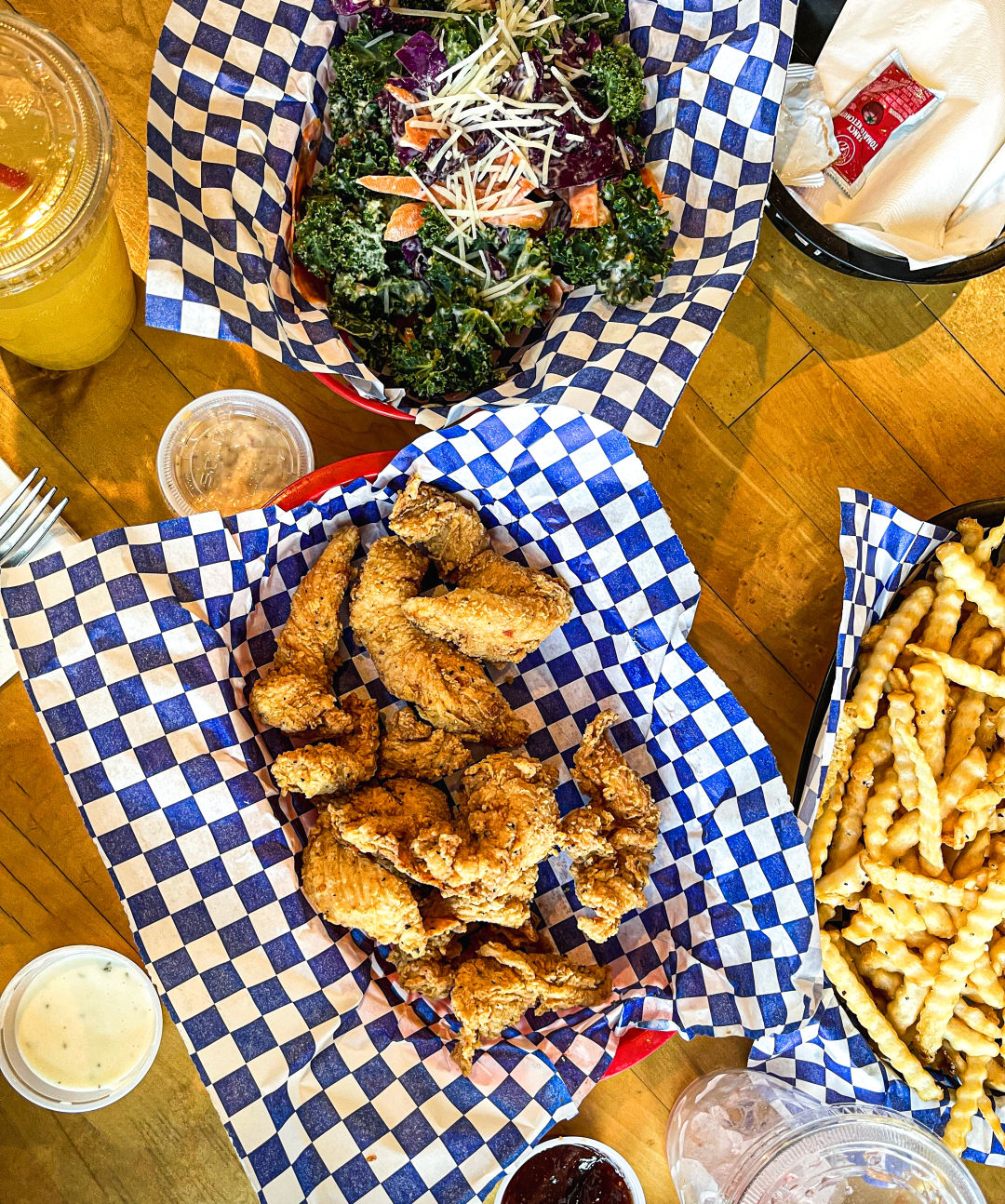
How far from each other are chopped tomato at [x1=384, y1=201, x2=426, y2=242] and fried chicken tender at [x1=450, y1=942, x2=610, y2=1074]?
166 centimetres

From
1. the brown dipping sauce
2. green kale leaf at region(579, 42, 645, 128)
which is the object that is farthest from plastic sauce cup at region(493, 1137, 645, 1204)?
green kale leaf at region(579, 42, 645, 128)

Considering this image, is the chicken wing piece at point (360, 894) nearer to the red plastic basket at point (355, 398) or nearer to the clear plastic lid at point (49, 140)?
the red plastic basket at point (355, 398)

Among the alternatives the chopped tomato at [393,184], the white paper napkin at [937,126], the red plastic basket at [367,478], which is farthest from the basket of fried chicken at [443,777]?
the white paper napkin at [937,126]

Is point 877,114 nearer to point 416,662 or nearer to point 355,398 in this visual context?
point 355,398

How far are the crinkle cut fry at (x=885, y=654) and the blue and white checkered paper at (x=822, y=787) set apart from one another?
0.04 m

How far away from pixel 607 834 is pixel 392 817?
51cm

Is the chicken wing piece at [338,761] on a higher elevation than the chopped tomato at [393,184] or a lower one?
lower

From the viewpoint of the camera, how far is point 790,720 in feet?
8.77

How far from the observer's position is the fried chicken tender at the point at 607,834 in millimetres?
2229

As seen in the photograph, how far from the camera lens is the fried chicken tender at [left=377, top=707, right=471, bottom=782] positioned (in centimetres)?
233

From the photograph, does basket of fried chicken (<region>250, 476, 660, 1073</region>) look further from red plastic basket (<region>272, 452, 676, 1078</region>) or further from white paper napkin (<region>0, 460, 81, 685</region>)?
A: white paper napkin (<region>0, 460, 81, 685</region>)

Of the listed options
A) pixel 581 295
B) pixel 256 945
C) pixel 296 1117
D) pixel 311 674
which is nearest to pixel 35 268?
pixel 311 674

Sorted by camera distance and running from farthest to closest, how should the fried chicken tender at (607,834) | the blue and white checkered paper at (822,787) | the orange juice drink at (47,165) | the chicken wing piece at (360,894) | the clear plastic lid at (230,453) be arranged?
the clear plastic lid at (230,453) < the blue and white checkered paper at (822,787) < the fried chicken tender at (607,834) < the chicken wing piece at (360,894) < the orange juice drink at (47,165)

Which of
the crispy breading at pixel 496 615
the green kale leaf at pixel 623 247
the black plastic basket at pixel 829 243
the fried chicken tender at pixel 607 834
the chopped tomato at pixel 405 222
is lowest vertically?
the fried chicken tender at pixel 607 834
